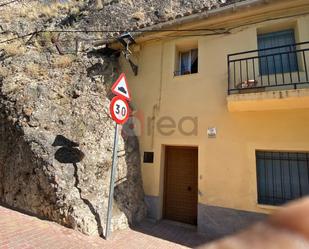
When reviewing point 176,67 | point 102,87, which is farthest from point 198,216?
point 102,87

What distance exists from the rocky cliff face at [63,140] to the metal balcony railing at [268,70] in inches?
150

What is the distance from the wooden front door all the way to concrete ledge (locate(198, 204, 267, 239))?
66 centimetres

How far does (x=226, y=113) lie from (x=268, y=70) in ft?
5.61

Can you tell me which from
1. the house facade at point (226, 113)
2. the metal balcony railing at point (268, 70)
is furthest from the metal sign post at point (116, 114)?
the metal balcony railing at point (268, 70)

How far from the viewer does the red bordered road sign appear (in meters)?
5.12

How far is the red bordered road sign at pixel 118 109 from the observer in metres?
5.12

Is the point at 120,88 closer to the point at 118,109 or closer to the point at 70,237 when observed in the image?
the point at 118,109

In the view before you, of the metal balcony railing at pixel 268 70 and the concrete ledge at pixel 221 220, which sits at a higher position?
the metal balcony railing at pixel 268 70

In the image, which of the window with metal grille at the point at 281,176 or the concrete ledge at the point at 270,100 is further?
the window with metal grille at the point at 281,176

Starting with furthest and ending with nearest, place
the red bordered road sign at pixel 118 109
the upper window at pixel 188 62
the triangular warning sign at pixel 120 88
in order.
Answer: the upper window at pixel 188 62 → the triangular warning sign at pixel 120 88 → the red bordered road sign at pixel 118 109

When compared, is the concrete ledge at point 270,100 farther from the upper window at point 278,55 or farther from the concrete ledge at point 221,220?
the concrete ledge at point 221,220

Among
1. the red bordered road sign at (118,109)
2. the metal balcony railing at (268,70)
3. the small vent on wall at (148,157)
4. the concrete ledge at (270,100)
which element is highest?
the metal balcony railing at (268,70)

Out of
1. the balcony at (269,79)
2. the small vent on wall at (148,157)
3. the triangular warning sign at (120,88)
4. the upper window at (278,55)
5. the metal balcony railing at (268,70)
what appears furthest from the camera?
the small vent on wall at (148,157)

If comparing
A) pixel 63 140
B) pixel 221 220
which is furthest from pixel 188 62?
pixel 221 220
